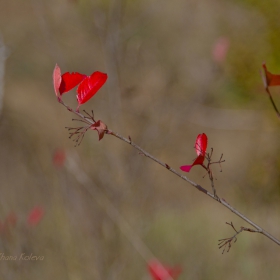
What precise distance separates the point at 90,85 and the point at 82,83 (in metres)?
0.02

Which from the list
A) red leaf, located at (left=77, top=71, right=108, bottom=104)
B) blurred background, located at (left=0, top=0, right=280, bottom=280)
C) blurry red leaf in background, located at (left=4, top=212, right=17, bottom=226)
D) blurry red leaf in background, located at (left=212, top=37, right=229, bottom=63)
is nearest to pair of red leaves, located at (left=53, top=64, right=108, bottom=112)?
red leaf, located at (left=77, top=71, right=108, bottom=104)

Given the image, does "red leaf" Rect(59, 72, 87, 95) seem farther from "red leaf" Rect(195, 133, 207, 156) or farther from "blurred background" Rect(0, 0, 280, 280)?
"blurred background" Rect(0, 0, 280, 280)

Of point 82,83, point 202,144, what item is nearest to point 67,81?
point 82,83

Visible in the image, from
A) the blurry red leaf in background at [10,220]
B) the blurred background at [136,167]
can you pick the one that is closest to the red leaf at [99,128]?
the blurred background at [136,167]

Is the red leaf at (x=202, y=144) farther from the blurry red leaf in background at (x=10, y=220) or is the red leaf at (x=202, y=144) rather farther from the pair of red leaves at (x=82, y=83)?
the blurry red leaf in background at (x=10, y=220)

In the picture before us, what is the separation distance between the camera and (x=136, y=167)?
2.29 meters

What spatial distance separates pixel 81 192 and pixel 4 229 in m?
0.71

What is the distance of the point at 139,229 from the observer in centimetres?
272

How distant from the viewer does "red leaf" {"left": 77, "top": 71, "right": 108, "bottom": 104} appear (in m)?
0.85

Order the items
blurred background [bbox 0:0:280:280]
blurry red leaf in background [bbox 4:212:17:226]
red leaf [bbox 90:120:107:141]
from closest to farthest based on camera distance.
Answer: red leaf [bbox 90:120:107:141] → blurry red leaf in background [bbox 4:212:17:226] → blurred background [bbox 0:0:280:280]

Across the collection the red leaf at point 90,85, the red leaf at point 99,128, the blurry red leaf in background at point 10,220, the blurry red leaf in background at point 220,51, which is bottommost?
the blurry red leaf in background at point 10,220

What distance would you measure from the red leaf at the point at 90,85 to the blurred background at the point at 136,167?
47.4 inches

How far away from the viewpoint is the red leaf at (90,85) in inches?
33.3

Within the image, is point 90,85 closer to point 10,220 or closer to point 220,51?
point 10,220
